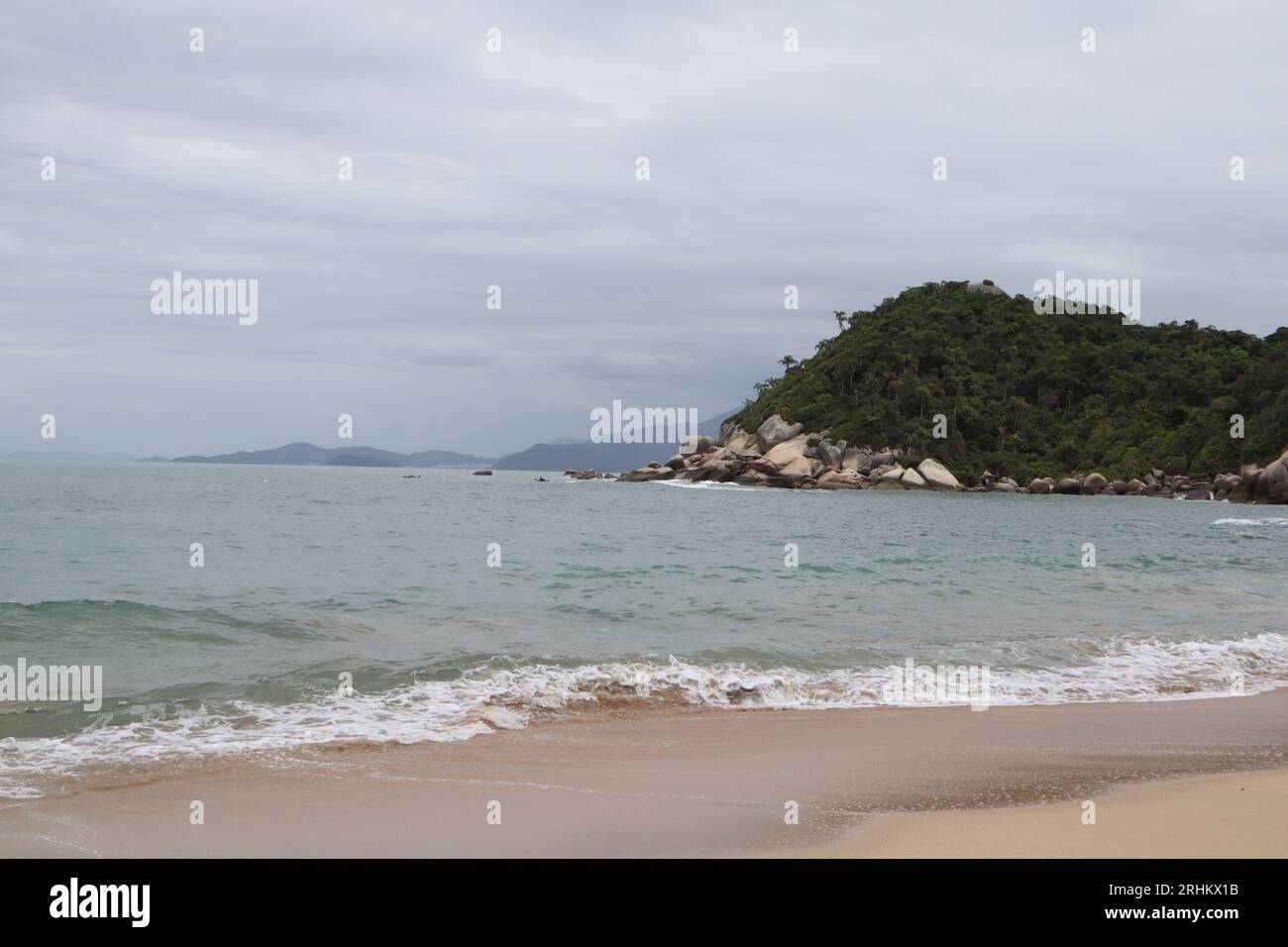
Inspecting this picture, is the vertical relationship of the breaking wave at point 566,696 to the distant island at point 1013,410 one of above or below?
below

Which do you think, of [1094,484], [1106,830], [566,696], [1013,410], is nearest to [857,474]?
[1094,484]

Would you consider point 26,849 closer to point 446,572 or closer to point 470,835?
point 470,835

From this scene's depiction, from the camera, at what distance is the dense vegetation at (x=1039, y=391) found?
307 ft

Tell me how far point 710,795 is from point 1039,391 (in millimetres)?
117175

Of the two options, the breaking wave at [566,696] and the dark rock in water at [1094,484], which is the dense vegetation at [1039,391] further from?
the breaking wave at [566,696]

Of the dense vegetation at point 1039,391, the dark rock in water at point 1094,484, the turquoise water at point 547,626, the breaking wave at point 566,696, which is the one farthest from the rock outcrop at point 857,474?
the breaking wave at point 566,696

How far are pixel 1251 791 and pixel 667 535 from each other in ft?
89.5

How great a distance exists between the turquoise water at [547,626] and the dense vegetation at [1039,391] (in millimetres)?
68518

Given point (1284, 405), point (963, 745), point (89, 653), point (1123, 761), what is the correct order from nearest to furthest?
point (1123, 761)
point (963, 745)
point (89, 653)
point (1284, 405)

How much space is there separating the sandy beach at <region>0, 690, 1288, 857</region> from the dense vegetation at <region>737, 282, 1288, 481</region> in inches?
3572

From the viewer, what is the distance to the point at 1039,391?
113 meters

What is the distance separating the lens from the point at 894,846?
5.57 meters
